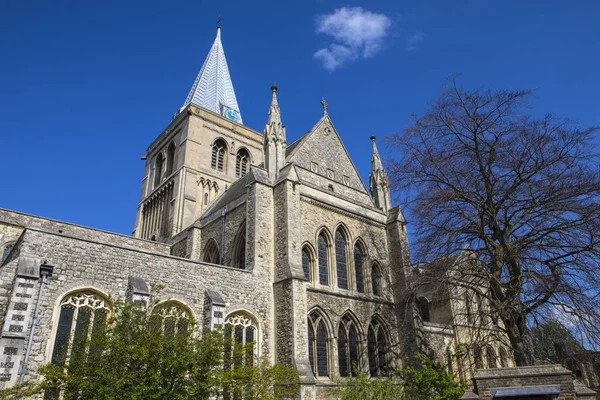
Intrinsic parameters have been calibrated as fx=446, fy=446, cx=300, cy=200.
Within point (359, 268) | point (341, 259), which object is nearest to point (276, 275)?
point (341, 259)

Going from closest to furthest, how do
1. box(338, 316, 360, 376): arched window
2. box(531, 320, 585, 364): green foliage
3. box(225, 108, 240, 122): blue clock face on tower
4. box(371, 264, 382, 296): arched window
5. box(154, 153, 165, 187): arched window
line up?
box(531, 320, 585, 364): green foliage
box(338, 316, 360, 376): arched window
box(371, 264, 382, 296): arched window
box(154, 153, 165, 187): arched window
box(225, 108, 240, 122): blue clock face on tower

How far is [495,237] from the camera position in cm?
1542

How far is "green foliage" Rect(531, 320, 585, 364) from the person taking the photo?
1260 cm

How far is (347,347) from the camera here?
18219 mm

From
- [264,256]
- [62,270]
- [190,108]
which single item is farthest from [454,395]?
[190,108]

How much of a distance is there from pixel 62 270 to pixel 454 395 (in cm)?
1289

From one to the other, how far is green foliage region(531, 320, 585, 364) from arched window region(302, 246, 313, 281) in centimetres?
852

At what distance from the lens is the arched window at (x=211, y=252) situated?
21445mm

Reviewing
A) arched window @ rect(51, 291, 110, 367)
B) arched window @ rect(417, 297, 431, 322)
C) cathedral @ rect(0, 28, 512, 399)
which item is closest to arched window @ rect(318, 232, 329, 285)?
cathedral @ rect(0, 28, 512, 399)

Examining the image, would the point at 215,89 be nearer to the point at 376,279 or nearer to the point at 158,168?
the point at 158,168

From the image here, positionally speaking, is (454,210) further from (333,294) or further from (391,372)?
(391,372)

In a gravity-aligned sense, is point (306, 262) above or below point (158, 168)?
below

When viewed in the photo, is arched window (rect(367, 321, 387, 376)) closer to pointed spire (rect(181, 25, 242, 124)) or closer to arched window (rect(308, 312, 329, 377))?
arched window (rect(308, 312, 329, 377))

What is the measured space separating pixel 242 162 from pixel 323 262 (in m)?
17.2
